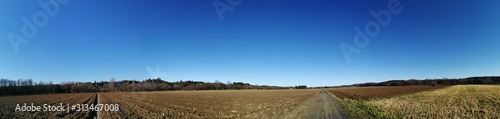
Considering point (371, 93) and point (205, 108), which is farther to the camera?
point (371, 93)

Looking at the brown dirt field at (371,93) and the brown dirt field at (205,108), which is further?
the brown dirt field at (371,93)

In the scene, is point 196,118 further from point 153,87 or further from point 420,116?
point 153,87

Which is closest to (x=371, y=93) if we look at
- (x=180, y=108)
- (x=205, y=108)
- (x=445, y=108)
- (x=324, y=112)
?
(x=445, y=108)

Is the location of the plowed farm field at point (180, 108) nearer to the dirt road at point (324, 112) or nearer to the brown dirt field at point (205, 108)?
the brown dirt field at point (205, 108)

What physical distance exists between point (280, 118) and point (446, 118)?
1102cm

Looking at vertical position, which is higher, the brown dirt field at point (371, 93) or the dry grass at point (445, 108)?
the dry grass at point (445, 108)

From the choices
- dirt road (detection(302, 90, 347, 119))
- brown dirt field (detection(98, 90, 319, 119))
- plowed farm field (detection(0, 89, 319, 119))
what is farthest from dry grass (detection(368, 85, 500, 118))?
brown dirt field (detection(98, 90, 319, 119))

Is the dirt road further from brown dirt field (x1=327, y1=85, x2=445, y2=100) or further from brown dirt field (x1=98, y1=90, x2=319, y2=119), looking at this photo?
brown dirt field (x1=327, y1=85, x2=445, y2=100)

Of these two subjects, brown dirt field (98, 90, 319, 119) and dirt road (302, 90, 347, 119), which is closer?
dirt road (302, 90, 347, 119)

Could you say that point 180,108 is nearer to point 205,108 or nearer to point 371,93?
point 205,108

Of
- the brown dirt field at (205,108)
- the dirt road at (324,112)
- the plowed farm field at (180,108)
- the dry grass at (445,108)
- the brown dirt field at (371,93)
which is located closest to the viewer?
the dry grass at (445,108)

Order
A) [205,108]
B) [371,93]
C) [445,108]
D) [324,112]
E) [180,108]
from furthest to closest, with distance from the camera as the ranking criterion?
[371,93], [180,108], [205,108], [445,108], [324,112]

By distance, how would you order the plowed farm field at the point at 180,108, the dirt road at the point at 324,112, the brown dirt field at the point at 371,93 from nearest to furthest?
1. the dirt road at the point at 324,112
2. the plowed farm field at the point at 180,108
3. the brown dirt field at the point at 371,93

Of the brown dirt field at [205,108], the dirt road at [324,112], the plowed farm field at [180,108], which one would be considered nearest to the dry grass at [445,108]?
the dirt road at [324,112]
